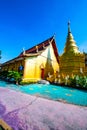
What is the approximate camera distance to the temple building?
17.4 m

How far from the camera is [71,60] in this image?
67.4ft

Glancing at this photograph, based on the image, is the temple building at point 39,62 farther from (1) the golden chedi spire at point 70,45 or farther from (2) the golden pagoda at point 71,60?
(1) the golden chedi spire at point 70,45

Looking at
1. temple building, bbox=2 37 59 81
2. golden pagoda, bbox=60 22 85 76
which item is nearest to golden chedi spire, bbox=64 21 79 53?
golden pagoda, bbox=60 22 85 76

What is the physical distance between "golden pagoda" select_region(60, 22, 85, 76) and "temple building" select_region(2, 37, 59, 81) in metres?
1.82

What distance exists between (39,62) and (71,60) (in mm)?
5014

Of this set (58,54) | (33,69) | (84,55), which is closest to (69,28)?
(58,54)

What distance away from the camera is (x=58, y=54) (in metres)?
23.6

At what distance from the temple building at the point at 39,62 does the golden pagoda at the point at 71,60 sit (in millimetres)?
1821

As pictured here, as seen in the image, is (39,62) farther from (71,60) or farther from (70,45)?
(70,45)

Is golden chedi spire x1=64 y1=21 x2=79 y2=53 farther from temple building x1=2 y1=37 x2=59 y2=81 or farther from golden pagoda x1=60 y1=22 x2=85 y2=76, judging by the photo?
temple building x1=2 y1=37 x2=59 y2=81

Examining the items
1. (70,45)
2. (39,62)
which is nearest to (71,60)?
(70,45)

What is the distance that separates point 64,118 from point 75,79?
1006 centimetres

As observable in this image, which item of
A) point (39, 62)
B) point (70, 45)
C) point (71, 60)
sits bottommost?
point (39, 62)

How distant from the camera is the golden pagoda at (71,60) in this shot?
769 inches
